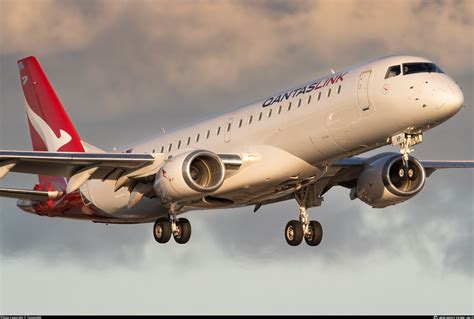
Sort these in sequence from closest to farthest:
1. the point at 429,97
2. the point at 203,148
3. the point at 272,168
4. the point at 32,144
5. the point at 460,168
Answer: the point at 429,97 → the point at 272,168 → the point at 203,148 → the point at 460,168 → the point at 32,144

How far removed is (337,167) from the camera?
52.4m

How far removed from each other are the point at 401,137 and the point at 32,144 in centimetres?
2288

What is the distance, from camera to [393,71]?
45.3m

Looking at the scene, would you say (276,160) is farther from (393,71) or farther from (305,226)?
(305,226)

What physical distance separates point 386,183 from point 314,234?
409 centimetres

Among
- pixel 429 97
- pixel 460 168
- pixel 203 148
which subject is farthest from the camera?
pixel 460 168

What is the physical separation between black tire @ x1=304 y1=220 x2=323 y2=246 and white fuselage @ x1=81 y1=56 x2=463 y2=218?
3683mm

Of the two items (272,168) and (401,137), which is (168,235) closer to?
(272,168)

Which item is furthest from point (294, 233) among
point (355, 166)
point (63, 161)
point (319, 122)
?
point (63, 161)

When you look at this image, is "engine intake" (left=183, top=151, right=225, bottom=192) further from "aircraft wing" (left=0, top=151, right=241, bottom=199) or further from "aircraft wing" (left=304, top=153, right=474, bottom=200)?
"aircraft wing" (left=304, top=153, right=474, bottom=200)

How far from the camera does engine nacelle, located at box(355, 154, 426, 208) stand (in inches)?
2034

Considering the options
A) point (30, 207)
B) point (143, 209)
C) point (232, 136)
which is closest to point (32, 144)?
point (30, 207)

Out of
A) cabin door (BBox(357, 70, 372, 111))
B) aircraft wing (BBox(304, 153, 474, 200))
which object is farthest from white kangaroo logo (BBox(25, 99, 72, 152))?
cabin door (BBox(357, 70, 372, 111))

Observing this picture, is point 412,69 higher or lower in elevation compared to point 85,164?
higher
